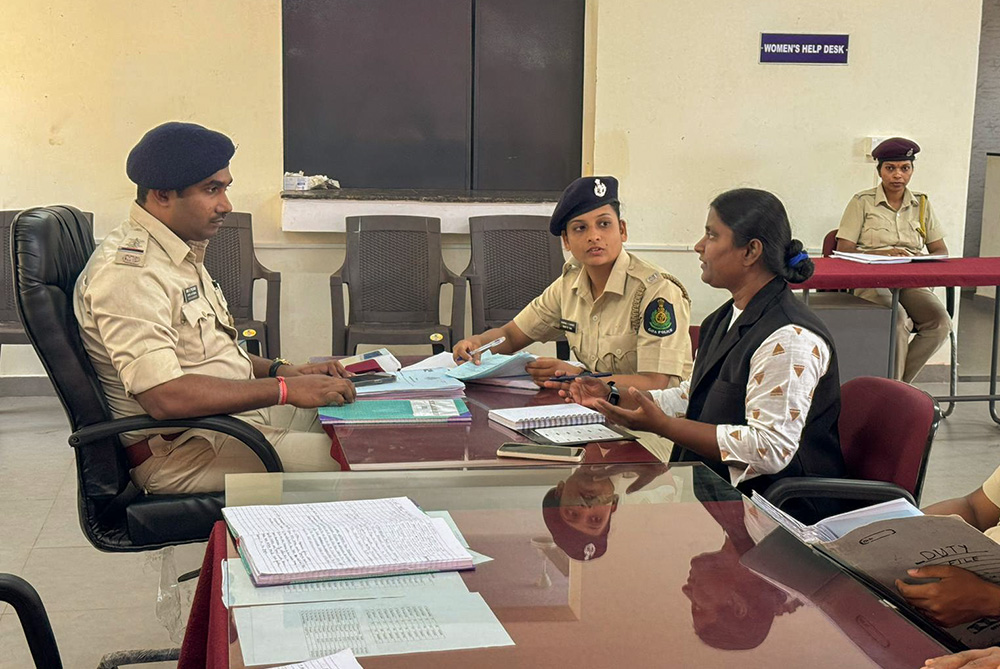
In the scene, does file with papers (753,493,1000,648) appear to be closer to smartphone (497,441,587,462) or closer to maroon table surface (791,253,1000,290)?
smartphone (497,441,587,462)

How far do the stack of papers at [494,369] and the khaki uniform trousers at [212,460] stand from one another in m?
0.42

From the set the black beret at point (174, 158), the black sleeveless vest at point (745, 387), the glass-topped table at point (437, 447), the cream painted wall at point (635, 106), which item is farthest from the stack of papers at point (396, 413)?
the cream painted wall at point (635, 106)

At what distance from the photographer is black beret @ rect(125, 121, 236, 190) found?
273 cm

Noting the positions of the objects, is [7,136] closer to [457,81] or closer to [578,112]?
[457,81]

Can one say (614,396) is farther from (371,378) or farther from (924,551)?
(924,551)

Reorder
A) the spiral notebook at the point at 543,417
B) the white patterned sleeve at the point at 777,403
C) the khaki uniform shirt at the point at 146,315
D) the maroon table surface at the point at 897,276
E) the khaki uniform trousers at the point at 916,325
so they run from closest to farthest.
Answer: the white patterned sleeve at the point at 777,403
the spiral notebook at the point at 543,417
the khaki uniform shirt at the point at 146,315
the maroon table surface at the point at 897,276
the khaki uniform trousers at the point at 916,325

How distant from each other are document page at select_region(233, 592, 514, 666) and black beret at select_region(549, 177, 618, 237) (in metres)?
1.93

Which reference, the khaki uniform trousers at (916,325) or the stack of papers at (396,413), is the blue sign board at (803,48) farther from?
the stack of papers at (396,413)

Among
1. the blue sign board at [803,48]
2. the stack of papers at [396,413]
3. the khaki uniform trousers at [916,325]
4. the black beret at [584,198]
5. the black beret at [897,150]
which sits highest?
the blue sign board at [803,48]

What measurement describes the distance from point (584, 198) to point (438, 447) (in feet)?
3.95

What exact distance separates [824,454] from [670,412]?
51 cm

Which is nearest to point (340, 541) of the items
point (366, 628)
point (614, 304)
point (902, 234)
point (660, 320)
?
point (366, 628)

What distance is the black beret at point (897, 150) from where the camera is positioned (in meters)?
5.80

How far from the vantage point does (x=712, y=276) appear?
2594mm
